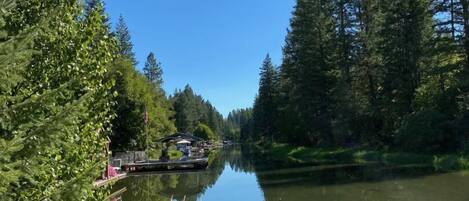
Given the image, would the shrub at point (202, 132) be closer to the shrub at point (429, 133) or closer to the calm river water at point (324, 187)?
the calm river water at point (324, 187)

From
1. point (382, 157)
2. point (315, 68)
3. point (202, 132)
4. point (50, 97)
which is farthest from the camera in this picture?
point (202, 132)

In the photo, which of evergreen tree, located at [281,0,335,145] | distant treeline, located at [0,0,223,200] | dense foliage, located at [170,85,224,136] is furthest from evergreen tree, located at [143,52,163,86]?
distant treeline, located at [0,0,223,200]

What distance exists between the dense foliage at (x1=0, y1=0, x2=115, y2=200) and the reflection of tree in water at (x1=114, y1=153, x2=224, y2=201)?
1871cm

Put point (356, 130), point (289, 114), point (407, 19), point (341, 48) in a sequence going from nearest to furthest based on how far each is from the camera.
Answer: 1. point (407, 19)
2. point (356, 130)
3. point (341, 48)
4. point (289, 114)

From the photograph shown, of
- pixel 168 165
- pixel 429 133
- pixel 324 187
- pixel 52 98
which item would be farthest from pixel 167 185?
pixel 52 98

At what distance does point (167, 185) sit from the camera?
32688mm

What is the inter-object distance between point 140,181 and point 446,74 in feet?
73.2

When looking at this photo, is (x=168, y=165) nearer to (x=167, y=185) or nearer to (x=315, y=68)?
(x=167, y=185)

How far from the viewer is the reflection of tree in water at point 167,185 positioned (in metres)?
26.6

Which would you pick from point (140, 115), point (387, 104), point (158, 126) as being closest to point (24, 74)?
point (387, 104)

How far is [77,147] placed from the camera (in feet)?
21.2

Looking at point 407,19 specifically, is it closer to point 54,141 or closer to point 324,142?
point 324,142

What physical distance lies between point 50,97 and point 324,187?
2023 cm

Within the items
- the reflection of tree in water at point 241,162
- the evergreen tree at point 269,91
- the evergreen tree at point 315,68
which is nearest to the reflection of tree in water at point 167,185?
the reflection of tree in water at point 241,162
